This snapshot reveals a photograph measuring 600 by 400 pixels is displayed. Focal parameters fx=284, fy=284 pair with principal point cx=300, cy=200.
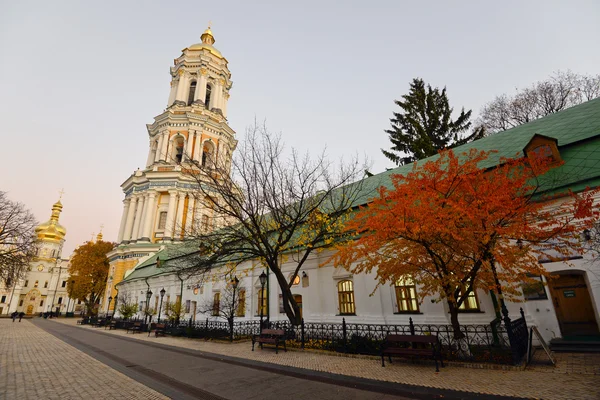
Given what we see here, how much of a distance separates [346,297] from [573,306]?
31.9 ft

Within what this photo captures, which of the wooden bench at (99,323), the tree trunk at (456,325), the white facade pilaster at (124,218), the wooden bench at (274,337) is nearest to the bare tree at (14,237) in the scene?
the wooden bench at (99,323)

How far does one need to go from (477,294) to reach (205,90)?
171 feet

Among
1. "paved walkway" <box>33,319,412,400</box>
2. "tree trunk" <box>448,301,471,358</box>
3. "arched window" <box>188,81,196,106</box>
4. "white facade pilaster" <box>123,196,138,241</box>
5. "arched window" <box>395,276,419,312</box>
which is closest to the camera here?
"paved walkway" <box>33,319,412,400</box>

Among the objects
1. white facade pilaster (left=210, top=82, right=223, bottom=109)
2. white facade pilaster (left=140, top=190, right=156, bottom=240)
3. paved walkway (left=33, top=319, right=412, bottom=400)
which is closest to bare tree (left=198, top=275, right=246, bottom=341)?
paved walkway (left=33, top=319, right=412, bottom=400)

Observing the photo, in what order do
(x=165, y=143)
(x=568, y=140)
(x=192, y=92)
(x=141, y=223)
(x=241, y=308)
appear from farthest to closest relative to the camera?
(x=192, y=92) < (x=165, y=143) < (x=141, y=223) < (x=241, y=308) < (x=568, y=140)

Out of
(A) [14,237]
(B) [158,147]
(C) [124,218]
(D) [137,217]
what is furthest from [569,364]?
(C) [124,218]

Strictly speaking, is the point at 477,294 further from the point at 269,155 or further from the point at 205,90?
the point at 205,90

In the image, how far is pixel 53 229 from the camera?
8581 cm

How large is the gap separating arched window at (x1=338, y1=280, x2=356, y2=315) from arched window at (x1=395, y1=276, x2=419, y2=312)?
105 inches

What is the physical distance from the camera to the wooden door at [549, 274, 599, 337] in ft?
35.2

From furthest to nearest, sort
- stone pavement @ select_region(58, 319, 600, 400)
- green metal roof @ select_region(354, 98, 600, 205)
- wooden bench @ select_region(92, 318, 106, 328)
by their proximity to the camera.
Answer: wooden bench @ select_region(92, 318, 106, 328), green metal roof @ select_region(354, 98, 600, 205), stone pavement @ select_region(58, 319, 600, 400)

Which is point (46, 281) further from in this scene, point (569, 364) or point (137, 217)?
point (569, 364)

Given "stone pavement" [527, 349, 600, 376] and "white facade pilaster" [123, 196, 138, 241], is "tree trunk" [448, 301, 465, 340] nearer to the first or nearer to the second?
"stone pavement" [527, 349, 600, 376]

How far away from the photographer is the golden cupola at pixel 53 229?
8381 cm
